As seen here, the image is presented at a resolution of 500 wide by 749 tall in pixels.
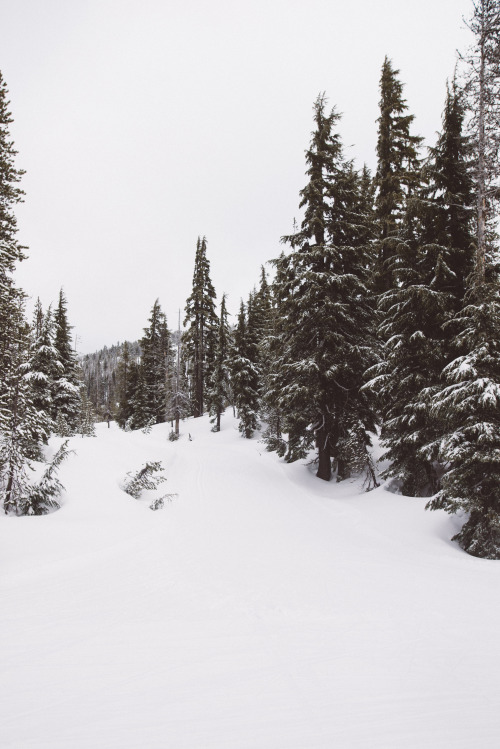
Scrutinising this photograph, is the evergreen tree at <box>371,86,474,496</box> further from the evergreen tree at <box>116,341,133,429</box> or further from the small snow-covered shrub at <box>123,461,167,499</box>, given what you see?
the evergreen tree at <box>116,341,133,429</box>

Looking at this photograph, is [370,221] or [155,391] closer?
[370,221]

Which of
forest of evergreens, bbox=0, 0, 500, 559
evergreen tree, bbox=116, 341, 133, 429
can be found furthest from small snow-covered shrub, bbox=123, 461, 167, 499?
evergreen tree, bbox=116, 341, 133, 429

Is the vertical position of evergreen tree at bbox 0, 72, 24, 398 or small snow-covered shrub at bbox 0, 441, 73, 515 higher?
evergreen tree at bbox 0, 72, 24, 398

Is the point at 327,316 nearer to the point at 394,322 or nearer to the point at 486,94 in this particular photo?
the point at 394,322

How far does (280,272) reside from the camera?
14734 mm

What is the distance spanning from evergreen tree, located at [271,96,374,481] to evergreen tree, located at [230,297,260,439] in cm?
1467

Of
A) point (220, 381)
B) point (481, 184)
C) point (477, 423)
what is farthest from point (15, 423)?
point (220, 381)

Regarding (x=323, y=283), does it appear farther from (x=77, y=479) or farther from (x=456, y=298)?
(x=77, y=479)

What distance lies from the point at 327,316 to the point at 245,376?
55.5ft

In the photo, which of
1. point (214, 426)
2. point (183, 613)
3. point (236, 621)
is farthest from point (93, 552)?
point (214, 426)

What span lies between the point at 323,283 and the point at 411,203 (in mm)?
4277

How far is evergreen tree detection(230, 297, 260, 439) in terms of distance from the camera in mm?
29875

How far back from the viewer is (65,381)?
2786 centimetres

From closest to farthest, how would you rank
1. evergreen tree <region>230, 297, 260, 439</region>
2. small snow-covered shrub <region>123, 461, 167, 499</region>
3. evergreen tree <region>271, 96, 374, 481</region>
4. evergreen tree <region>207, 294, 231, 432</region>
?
small snow-covered shrub <region>123, 461, 167, 499</region> → evergreen tree <region>271, 96, 374, 481</region> → evergreen tree <region>230, 297, 260, 439</region> → evergreen tree <region>207, 294, 231, 432</region>
